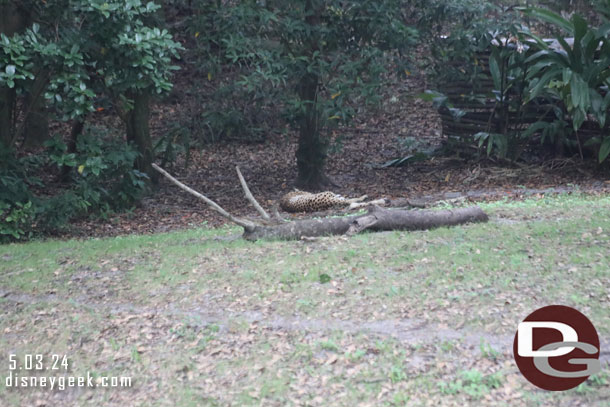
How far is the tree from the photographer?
11.7m

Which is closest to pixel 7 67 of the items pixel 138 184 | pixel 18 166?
pixel 18 166

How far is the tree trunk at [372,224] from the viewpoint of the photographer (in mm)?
8344

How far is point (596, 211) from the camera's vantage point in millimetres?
8859

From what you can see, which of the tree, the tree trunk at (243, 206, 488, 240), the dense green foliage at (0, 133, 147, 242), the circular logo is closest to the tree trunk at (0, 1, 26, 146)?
the dense green foliage at (0, 133, 147, 242)

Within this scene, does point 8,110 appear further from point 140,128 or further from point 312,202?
point 312,202

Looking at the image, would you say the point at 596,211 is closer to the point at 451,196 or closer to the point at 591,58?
the point at 451,196

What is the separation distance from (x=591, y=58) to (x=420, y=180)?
435 cm

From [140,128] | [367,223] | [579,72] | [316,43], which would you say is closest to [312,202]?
[316,43]

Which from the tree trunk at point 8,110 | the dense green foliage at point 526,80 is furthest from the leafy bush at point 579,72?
the tree trunk at point 8,110

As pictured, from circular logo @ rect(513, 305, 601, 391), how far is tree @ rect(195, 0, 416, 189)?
24.3 ft

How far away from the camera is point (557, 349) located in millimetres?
4844

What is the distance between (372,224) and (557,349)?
376cm

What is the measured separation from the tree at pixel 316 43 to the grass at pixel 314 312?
15.2 feet

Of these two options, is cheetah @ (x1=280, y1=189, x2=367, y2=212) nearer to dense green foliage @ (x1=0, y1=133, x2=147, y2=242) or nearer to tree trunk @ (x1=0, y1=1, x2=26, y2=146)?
dense green foliage @ (x1=0, y1=133, x2=147, y2=242)
